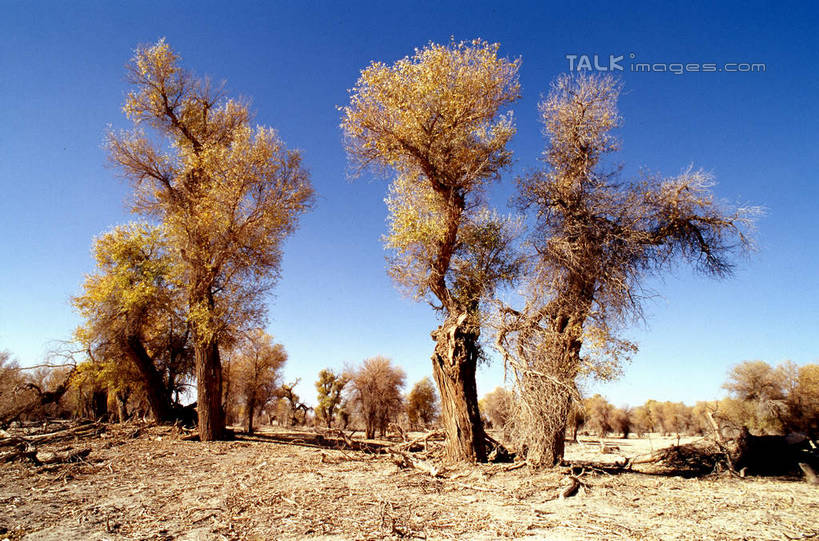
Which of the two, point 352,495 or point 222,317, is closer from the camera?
point 352,495

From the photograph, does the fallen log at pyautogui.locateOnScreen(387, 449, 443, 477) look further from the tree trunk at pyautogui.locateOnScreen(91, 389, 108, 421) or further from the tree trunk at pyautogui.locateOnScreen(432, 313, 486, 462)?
the tree trunk at pyautogui.locateOnScreen(91, 389, 108, 421)

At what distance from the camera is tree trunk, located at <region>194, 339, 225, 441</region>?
12.3 metres

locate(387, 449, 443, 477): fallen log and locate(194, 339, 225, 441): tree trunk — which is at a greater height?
locate(194, 339, 225, 441): tree trunk

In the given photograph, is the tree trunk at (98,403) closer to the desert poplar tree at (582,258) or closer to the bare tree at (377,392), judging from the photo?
the bare tree at (377,392)

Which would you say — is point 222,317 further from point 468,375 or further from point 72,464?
point 468,375

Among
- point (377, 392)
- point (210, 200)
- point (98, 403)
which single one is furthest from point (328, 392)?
point (210, 200)

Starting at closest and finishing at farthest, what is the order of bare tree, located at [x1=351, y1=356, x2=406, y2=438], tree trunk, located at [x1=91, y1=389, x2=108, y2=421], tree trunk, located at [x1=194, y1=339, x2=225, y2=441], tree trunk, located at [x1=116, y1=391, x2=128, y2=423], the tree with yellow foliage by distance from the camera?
tree trunk, located at [x1=194, y1=339, x2=225, y2=441], the tree with yellow foliage, tree trunk, located at [x1=116, y1=391, x2=128, y2=423], tree trunk, located at [x1=91, y1=389, x2=108, y2=421], bare tree, located at [x1=351, y1=356, x2=406, y2=438]

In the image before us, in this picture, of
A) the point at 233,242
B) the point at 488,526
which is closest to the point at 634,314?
the point at 488,526

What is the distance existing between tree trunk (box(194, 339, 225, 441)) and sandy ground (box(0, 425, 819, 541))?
140 inches

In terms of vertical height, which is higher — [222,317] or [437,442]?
[222,317]

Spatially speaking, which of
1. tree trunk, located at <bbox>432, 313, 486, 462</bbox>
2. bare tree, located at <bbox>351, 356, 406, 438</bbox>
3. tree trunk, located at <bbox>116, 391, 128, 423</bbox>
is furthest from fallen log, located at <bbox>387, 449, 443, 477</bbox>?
bare tree, located at <bbox>351, 356, 406, 438</bbox>

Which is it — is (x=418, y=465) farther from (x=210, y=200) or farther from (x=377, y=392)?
(x=377, y=392)

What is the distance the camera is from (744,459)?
29.1 feet

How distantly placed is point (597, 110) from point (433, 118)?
4.23 m
